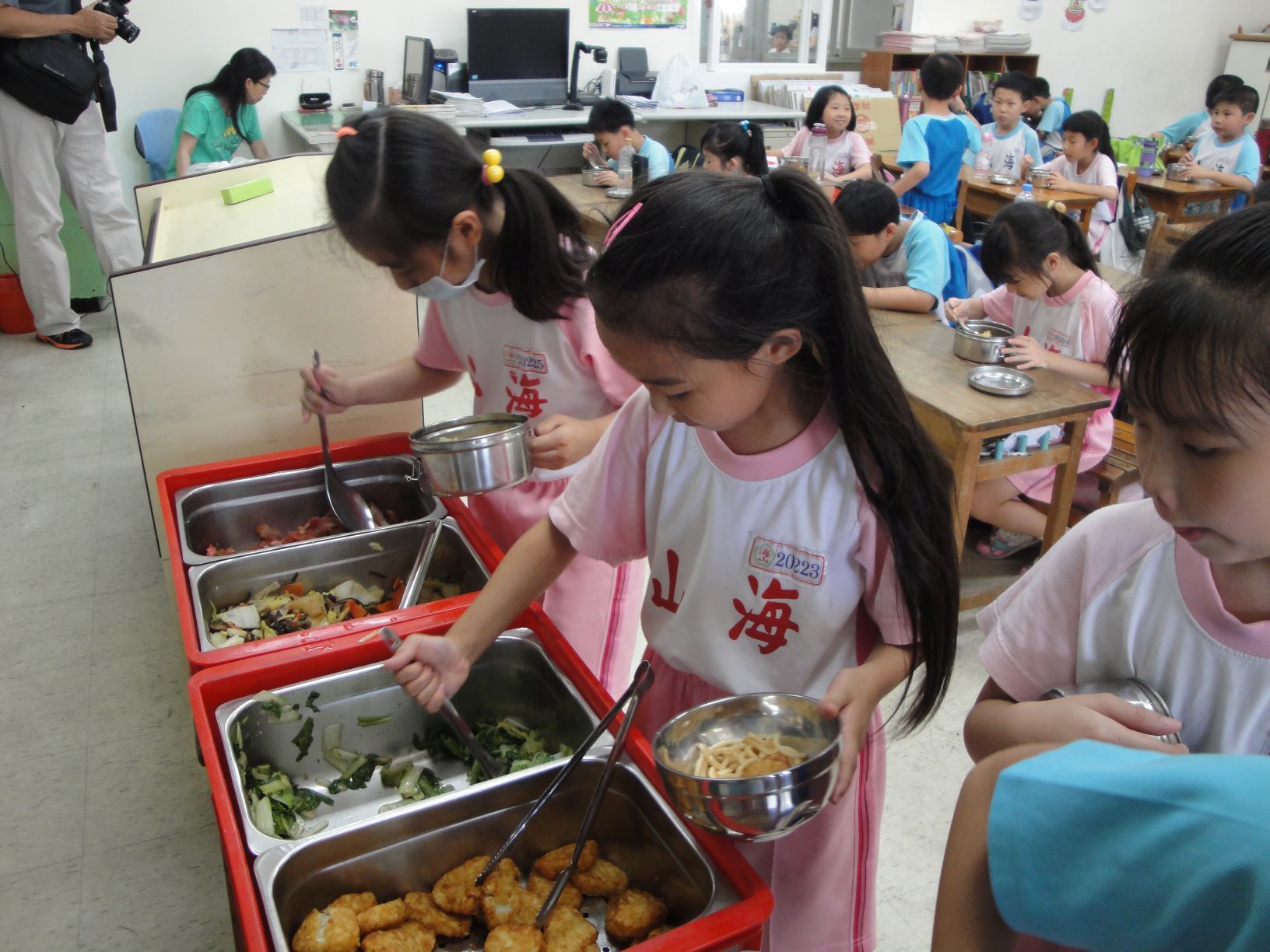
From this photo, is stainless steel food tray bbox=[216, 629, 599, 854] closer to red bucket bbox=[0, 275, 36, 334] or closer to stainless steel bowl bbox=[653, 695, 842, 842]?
stainless steel bowl bbox=[653, 695, 842, 842]

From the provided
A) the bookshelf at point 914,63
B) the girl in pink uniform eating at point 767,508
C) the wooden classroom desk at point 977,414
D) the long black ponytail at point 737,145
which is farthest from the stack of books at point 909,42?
the girl in pink uniform eating at point 767,508

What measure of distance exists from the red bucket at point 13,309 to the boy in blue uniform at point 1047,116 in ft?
20.9

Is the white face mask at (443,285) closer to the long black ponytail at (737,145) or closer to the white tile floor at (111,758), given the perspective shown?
the white tile floor at (111,758)

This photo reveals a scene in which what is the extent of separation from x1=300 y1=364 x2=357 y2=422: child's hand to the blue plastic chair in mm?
4465

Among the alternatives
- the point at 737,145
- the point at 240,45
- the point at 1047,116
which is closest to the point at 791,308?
the point at 737,145

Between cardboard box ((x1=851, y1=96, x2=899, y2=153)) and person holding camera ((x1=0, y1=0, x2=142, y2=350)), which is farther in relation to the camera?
cardboard box ((x1=851, y1=96, x2=899, y2=153))

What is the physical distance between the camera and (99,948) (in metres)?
1.62

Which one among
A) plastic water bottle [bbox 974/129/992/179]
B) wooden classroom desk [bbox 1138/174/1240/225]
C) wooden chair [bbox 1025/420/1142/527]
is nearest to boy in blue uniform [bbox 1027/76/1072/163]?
plastic water bottle [bbox 974/129/992/179]

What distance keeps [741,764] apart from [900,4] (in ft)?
26.4

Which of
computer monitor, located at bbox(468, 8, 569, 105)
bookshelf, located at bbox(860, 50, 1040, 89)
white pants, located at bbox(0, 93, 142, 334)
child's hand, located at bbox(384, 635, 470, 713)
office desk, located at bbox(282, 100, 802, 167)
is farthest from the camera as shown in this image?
bookshelf, located at bbox(860, 50, 1040, 89)

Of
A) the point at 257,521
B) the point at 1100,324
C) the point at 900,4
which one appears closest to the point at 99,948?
the point at 257,521

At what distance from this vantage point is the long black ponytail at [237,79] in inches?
198

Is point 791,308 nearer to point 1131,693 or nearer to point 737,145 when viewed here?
point 1131,693

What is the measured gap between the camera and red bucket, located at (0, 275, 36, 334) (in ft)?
15.4
